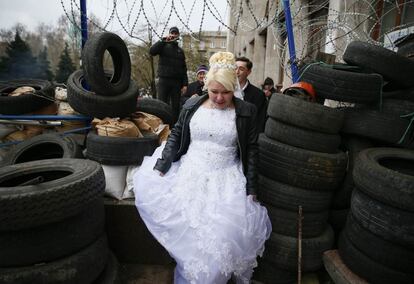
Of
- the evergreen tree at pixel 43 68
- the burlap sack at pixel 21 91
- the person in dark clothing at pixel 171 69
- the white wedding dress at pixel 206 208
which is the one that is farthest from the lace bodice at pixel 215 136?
the evergreen tree at pixel 43 68

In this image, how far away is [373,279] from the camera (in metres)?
2.21

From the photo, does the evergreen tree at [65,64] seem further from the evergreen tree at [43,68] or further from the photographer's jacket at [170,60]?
the photographer's jacket at [170,60]

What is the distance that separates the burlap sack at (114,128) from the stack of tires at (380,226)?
212 centimetres

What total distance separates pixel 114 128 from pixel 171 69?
3.64 meters

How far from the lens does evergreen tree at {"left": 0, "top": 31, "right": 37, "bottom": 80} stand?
1265 centimetres

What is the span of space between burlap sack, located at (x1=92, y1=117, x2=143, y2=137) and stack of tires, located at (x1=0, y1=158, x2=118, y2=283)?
2.51ft

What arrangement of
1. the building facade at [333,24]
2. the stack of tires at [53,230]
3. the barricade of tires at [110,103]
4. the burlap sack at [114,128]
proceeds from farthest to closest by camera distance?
the building facade at [333,24]
the burlap sack at [114,128]
the barricade of tires at [110,103]
the stack of tires at [53,230]

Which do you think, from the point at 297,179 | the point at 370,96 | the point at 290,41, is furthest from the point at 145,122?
the point at 370,96

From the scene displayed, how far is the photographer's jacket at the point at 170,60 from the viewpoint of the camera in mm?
6101

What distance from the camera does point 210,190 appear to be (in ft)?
7.43

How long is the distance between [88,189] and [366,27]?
513cm

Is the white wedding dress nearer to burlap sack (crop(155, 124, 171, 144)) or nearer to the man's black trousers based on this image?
burlap sack (crop(155, 124, 171, 144))

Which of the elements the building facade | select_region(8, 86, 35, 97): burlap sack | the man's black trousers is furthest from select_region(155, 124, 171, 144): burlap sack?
the man's black trousers

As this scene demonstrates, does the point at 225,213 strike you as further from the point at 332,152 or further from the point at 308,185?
the point at 332,152
